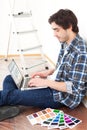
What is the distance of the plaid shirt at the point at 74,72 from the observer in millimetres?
1698

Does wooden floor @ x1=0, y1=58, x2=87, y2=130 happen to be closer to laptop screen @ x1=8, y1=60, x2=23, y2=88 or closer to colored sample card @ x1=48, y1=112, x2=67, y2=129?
colored sample card @ x1=48, y1=112, x2=67, y2=129

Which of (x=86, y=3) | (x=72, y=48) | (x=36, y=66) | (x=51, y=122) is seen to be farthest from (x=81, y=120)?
(x=36, y=66)

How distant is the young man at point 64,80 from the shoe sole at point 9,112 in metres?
0.05

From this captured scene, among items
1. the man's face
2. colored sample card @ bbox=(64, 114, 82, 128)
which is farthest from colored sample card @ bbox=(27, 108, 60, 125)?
the man's face

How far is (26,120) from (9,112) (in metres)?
0.15

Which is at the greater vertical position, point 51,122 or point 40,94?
point 40,94

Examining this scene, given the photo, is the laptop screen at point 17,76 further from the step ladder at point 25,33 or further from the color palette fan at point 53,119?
the step ladder at point 25,33

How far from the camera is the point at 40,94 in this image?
1.86 m

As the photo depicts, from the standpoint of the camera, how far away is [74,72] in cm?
173

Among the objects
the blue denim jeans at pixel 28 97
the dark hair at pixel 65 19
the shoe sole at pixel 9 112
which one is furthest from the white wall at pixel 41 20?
the shoe sole at pixel 9 112

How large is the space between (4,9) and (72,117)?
2.19 m

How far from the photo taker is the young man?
67.6 inches

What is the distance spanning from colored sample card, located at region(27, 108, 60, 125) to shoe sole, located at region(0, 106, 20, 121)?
11 cm

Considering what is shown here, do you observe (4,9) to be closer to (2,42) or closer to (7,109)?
(2,42)
